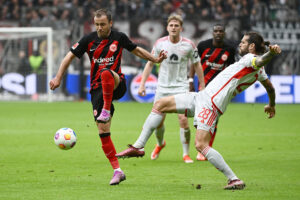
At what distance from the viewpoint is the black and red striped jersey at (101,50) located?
7426 mm

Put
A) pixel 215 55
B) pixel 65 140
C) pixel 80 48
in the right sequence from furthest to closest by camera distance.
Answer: pixel 215 55 < pixel 65 140 < pixel 80 48

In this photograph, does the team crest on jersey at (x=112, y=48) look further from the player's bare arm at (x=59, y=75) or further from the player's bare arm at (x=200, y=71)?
the player's bare arm at (x=200, y=71)

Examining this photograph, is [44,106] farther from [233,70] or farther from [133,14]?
[233,70]

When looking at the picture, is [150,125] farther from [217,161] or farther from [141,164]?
[141,164]

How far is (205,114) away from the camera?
700cm

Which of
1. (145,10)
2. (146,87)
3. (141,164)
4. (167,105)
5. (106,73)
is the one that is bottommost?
(146,87)

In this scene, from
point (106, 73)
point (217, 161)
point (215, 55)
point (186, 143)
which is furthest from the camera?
point (215, 55)

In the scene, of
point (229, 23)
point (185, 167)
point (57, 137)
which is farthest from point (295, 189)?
point (229, 23)

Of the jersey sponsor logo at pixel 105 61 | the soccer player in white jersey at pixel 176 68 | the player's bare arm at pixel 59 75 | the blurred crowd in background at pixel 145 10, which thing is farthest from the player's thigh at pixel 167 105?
the blurred crowd in background at pixel 145 10

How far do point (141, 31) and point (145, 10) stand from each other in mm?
1165

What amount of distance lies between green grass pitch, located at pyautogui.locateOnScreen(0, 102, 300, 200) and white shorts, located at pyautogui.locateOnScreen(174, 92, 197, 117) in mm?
862

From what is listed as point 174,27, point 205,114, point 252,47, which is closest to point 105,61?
point 205,114

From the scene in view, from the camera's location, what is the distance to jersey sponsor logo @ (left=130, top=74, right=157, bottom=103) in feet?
71.1

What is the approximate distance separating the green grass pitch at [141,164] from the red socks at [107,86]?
97cm
